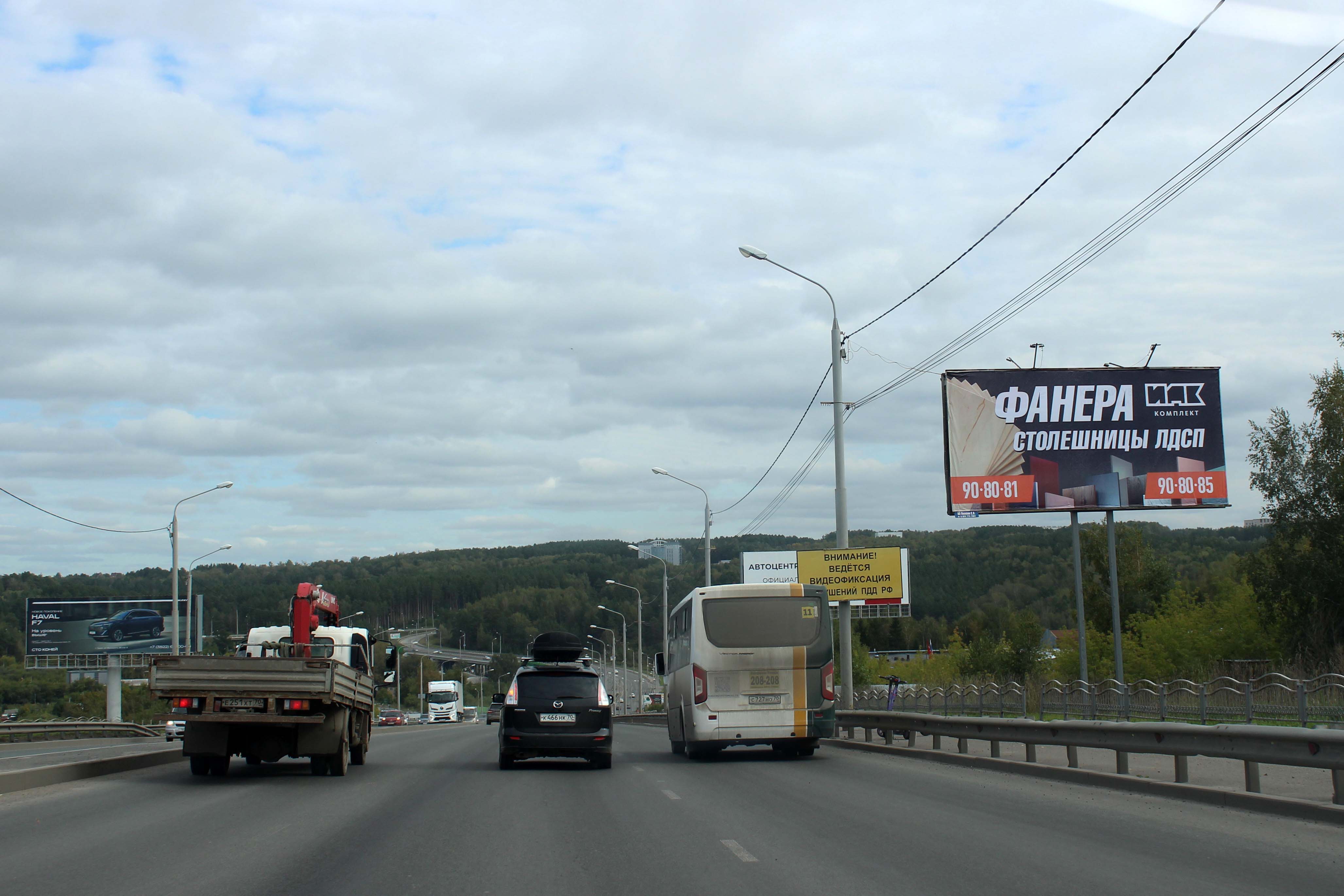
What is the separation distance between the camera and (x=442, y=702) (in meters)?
106

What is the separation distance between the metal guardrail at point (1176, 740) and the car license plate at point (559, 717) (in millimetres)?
5824

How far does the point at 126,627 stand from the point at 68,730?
5711 centimetres

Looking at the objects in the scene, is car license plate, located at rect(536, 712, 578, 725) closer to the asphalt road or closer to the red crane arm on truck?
the asphalt road

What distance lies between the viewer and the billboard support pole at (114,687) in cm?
8124

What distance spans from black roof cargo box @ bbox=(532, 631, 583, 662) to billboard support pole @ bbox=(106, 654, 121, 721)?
61.9m

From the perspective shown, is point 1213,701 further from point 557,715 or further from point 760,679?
point 557,715

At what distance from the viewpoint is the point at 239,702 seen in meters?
16.1

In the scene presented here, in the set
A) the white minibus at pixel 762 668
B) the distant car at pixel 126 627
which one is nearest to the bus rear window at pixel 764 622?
the white minibus at pixel 762 668

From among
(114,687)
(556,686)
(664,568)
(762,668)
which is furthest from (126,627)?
(762,668)

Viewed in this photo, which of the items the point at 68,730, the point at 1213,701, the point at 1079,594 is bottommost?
the point at 68,730

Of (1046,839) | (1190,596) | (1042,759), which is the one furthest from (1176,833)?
(1190,596)

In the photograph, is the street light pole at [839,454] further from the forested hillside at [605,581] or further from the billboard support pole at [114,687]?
the billboard support pole at [114,687]

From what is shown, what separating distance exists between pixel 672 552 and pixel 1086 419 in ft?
155

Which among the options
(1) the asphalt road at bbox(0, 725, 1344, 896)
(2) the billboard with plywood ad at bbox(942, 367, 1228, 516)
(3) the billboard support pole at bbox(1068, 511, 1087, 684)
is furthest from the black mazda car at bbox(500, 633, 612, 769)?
(3) the billboard support pole at bbox(1068, 511, 1087, 684)
